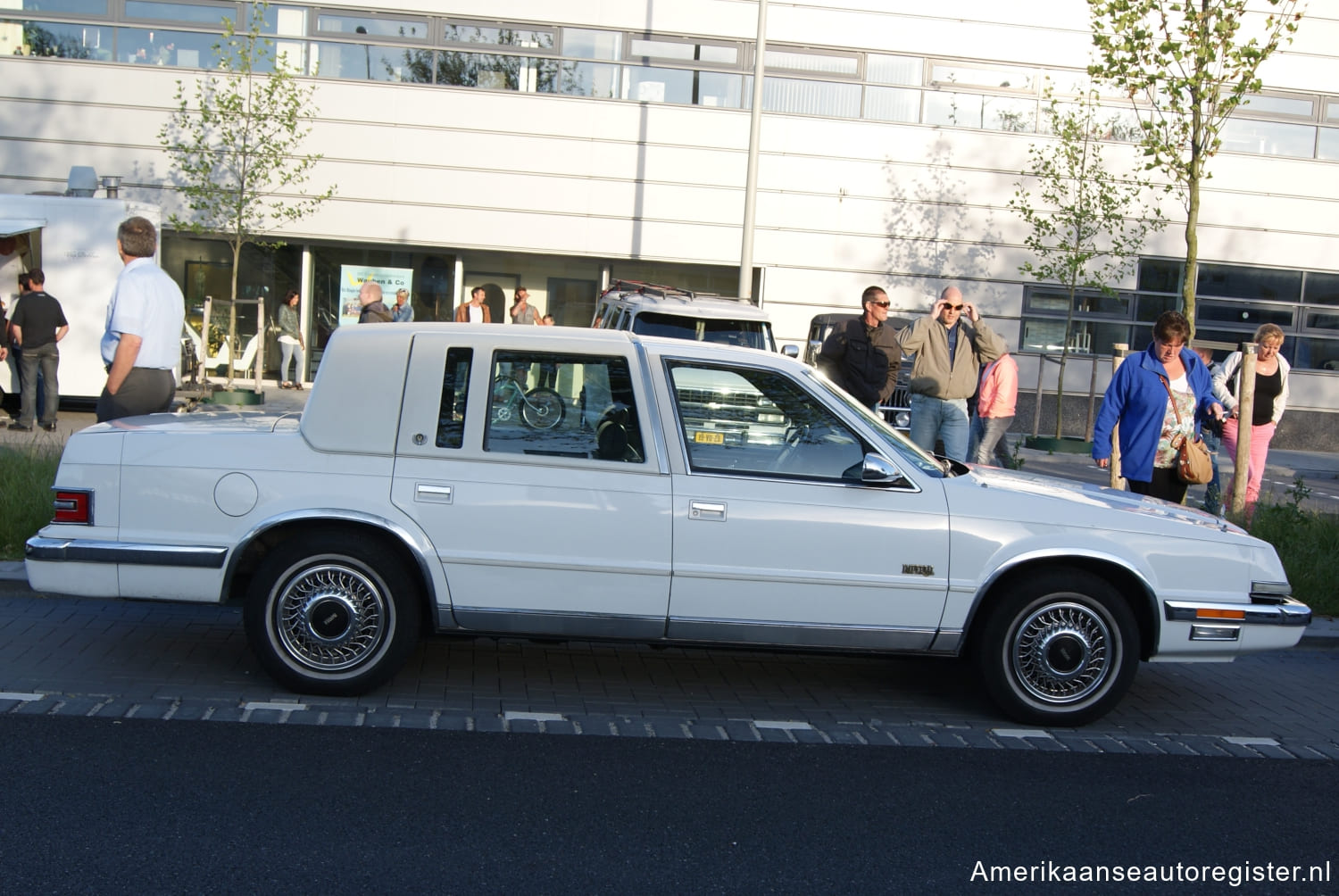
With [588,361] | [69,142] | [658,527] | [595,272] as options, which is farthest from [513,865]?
[69,142]

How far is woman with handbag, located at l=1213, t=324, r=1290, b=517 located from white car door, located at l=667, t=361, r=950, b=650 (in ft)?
17.7

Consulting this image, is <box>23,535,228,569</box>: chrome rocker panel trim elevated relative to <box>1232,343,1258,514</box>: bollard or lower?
lower

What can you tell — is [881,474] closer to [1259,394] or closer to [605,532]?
[605,532]

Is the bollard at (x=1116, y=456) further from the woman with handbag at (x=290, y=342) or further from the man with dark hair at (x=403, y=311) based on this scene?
the woman with handbag at (x=290, y=342)

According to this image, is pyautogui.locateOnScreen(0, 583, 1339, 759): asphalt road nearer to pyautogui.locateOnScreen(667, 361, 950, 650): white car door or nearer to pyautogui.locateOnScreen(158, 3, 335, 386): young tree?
pyautogui.locateOnScreen(667, 361, 950, 650): white car door

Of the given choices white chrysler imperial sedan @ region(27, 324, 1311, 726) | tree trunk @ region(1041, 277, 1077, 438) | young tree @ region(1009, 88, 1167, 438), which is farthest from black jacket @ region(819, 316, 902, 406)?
young tree @ region(1009, 88, 1167, 438)

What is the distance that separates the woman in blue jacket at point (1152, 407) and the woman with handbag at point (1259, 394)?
6.64 ft

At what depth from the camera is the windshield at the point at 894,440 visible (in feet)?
18.3

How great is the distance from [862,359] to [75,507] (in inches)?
243

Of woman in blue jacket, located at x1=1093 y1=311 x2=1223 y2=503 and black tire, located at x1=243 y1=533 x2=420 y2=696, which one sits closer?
black tire, located at x1=243 y1=533 x2=420 y2=696

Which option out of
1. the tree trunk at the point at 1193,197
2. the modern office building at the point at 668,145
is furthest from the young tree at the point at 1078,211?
the tree trunk at the point at 1193,197

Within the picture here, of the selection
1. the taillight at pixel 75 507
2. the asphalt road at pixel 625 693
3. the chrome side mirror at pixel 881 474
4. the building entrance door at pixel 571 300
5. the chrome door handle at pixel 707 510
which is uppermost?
the building entrance door at pixel 571 300

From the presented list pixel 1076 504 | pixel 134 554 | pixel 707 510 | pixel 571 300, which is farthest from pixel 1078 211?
pixel 134 554

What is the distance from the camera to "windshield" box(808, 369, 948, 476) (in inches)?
220
